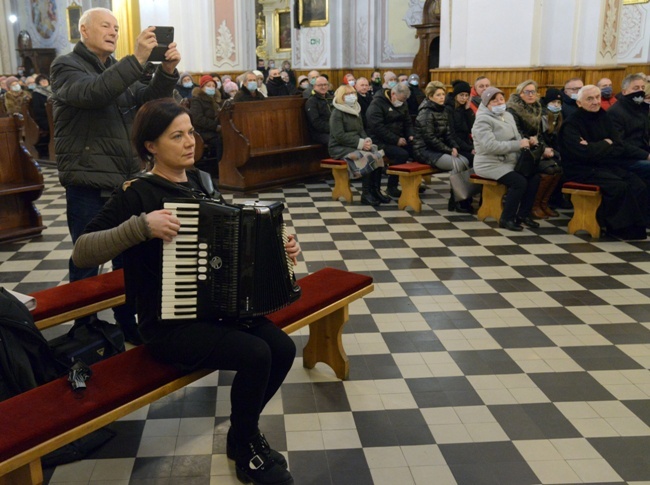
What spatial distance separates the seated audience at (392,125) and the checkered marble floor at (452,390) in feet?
8.20

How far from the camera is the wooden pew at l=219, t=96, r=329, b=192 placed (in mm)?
8562

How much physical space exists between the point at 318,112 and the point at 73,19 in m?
14.9

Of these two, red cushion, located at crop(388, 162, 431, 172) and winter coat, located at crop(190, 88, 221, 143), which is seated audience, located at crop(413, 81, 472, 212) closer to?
red cushion, located at crop(388, 162, 431, 172)

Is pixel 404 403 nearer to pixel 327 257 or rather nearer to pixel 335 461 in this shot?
pixel 335 461

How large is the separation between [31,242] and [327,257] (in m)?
2.75

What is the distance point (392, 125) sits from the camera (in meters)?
8.22

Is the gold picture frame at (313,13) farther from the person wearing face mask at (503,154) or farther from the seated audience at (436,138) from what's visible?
the person wearing face mask at (503,154)

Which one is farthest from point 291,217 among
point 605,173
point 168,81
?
point 168,81

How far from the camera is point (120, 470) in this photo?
2717mm

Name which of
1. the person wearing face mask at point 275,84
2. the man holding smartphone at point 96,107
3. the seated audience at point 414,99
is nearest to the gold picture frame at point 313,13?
the person wearing face mask at point 275,84

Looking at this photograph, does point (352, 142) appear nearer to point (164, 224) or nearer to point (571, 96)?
point (571, 96)

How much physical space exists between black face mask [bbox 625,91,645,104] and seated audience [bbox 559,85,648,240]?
0.45 m

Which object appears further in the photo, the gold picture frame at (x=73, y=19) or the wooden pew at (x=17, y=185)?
the gold picture frame at (x=73, y=19)

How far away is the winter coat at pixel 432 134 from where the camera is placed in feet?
24.9
